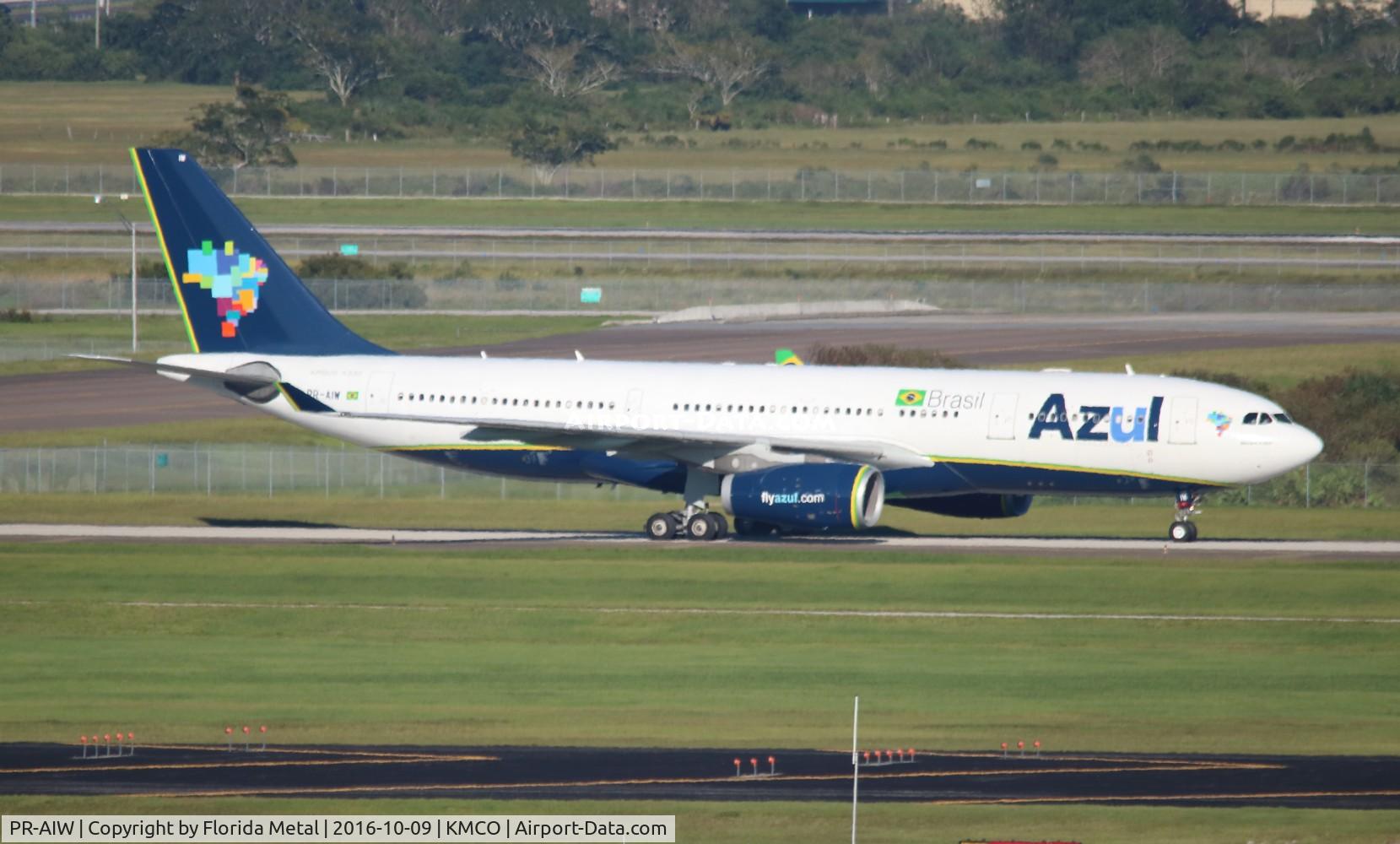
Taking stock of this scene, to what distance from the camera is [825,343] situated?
92.9 metres

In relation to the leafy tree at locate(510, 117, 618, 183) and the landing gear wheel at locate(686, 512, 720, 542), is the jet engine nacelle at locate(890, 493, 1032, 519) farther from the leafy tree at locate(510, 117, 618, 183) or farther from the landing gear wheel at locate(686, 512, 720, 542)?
the leafy tree at locate(510, 117, 618, 183)

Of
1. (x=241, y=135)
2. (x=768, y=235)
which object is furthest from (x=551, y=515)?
(x=241, y=135)

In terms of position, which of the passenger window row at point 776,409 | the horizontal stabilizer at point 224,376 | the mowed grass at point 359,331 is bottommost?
the mowed grass at point 359,331

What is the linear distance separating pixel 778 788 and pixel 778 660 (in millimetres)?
10660

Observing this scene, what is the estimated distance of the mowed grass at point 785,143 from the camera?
170 meters

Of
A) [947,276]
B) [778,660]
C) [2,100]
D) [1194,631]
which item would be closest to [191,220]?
[778,660]

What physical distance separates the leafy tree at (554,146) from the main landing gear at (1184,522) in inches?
4652

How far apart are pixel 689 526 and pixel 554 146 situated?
388 ft

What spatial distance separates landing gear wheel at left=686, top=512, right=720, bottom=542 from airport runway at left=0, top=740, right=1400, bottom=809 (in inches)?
898

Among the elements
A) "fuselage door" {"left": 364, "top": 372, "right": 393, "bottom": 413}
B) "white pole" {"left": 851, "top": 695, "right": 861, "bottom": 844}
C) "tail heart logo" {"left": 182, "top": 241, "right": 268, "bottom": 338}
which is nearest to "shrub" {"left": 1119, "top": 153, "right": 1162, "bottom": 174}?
"tail heart logo" {"left": 182, "top": 241, "right": 268, "bottom": 338}

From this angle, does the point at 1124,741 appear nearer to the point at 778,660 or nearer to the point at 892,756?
the point at 892,756

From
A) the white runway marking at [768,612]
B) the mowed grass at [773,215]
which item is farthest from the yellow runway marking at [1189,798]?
the mowed grass at [773,215]

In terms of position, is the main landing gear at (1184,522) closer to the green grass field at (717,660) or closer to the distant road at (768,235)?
the green grass field at (717,660)

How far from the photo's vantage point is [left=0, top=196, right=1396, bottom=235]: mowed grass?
14388 centimetres
